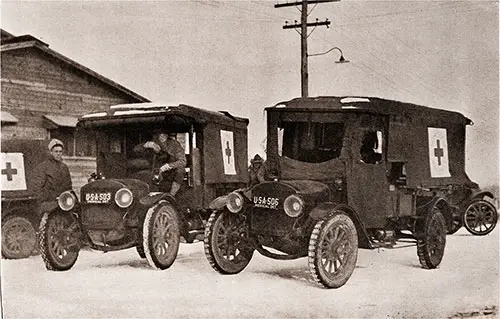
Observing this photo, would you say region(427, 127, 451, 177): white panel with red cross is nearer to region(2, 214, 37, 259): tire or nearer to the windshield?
the windshield

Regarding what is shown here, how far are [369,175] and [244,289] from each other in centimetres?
112

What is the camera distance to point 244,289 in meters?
4.55

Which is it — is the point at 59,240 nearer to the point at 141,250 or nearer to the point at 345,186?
the point at 141,250

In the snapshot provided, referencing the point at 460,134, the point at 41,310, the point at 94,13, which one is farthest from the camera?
the point at 460,134

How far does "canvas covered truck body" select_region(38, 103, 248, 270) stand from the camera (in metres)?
4.72

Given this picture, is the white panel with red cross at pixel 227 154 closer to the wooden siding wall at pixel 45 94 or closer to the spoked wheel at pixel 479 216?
the wooden siding wall at pixel 45 94

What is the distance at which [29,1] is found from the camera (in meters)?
4.46

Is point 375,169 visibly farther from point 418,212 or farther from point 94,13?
point 94,13

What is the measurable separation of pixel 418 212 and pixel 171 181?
179 centimetres

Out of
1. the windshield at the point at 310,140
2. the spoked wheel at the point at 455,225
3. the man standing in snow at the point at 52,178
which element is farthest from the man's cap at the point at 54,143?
the spoked wheel at the point at 455,225

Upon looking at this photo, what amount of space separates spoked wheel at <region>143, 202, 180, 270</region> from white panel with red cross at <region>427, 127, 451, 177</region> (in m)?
1.88

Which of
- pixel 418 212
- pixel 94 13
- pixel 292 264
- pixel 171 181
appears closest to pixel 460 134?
pixel 418 212

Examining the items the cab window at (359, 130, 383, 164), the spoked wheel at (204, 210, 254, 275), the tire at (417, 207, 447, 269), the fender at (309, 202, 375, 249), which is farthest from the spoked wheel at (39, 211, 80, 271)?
the tire at (417, 207, 447, 269)

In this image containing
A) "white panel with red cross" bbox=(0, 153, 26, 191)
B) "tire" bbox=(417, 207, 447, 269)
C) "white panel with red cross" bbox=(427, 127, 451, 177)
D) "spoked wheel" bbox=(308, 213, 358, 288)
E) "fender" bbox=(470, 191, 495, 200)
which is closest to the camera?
"spoked wheel" bbox=(308, 213, 358, 288)
